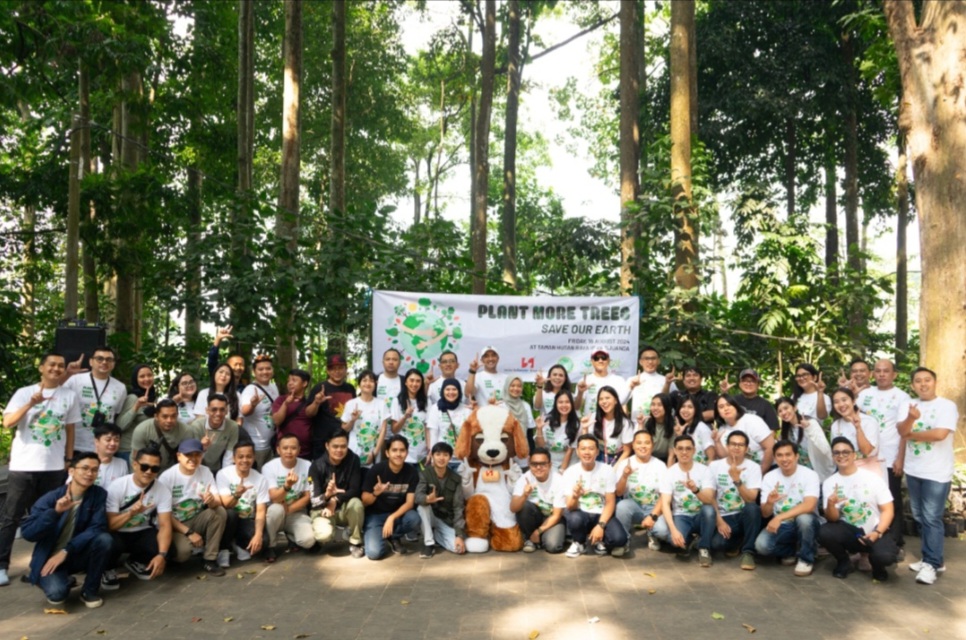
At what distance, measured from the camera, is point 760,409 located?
772 centimetres

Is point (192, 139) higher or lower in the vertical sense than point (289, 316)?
higher

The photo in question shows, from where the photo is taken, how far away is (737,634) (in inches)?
209

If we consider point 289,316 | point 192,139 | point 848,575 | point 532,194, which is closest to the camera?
point 848,575

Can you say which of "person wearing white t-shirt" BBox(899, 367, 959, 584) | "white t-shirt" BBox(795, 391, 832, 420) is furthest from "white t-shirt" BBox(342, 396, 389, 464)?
"person wearing white t-shirt" BBox(899, 367, 959, 584)

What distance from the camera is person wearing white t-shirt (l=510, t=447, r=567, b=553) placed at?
731 cm

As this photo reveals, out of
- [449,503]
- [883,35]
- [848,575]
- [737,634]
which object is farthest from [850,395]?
[883,35]

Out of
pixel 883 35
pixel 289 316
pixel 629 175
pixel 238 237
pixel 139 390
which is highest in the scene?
pixel 883 35

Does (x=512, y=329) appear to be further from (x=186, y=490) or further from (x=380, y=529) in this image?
(x=186, y=490)

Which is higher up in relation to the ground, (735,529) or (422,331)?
(422,331)

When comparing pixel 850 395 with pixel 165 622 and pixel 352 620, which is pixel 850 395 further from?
pixel 165 622

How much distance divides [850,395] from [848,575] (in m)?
1.35

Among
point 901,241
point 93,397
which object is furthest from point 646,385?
point 901,241

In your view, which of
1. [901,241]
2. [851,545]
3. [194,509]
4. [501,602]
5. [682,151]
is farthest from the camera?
[901,241]

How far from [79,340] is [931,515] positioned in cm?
704
